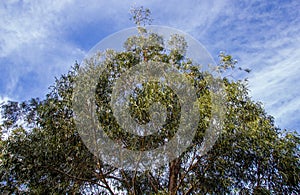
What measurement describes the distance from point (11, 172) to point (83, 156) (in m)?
1.82

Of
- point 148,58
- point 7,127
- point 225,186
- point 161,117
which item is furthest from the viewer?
point 7,127

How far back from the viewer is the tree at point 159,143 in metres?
7.27

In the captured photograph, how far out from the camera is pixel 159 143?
294 inches

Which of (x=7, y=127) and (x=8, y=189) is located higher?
(x=7, y=127)

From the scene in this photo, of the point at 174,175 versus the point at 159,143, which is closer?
the point at 159,143

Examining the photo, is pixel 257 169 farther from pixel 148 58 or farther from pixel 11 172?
pixel 11 172

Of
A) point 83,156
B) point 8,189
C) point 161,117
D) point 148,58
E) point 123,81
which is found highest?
point 148,58

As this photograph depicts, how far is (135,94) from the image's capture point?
23.3 feet

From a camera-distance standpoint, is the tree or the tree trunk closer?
the tree

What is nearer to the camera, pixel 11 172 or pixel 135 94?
pixel 135 94

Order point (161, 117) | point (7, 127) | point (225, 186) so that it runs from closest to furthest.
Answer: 1. point (161, 117)
2. point (225, 186)
3. point (7, 127)

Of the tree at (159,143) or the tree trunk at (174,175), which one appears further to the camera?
the tree trunk at (174,175)

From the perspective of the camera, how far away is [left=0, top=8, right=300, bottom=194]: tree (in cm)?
727

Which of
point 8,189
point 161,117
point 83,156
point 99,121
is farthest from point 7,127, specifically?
point 161,117
